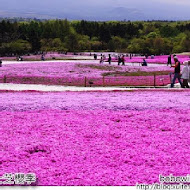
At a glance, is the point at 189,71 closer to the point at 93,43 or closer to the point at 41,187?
the point at 41,187

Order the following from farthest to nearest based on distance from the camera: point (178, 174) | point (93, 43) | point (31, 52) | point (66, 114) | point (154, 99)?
point (93, 43) < point (31, 52) < point (154, 99) < point (66, 114) < point (178, 174)

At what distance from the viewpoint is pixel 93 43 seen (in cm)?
17712

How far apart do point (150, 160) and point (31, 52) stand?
141812 millimetres

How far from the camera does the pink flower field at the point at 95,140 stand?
10805 mm

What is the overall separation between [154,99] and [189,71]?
10038 millimetres

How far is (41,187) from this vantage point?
32.2 feet

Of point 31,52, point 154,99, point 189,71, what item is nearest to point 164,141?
point 154,99

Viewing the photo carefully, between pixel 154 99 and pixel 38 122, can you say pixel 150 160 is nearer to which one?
pixel 38 122

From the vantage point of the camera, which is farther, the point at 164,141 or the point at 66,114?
the point at 66,114

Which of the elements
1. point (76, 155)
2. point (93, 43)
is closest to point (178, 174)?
point (76, 155)

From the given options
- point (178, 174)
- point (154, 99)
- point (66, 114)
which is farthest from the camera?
point (154, 99)

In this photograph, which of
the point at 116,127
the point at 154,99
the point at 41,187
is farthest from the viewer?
the point at 154,99

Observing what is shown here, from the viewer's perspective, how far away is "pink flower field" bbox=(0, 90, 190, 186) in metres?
10.8

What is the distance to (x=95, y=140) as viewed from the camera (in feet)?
46.6
